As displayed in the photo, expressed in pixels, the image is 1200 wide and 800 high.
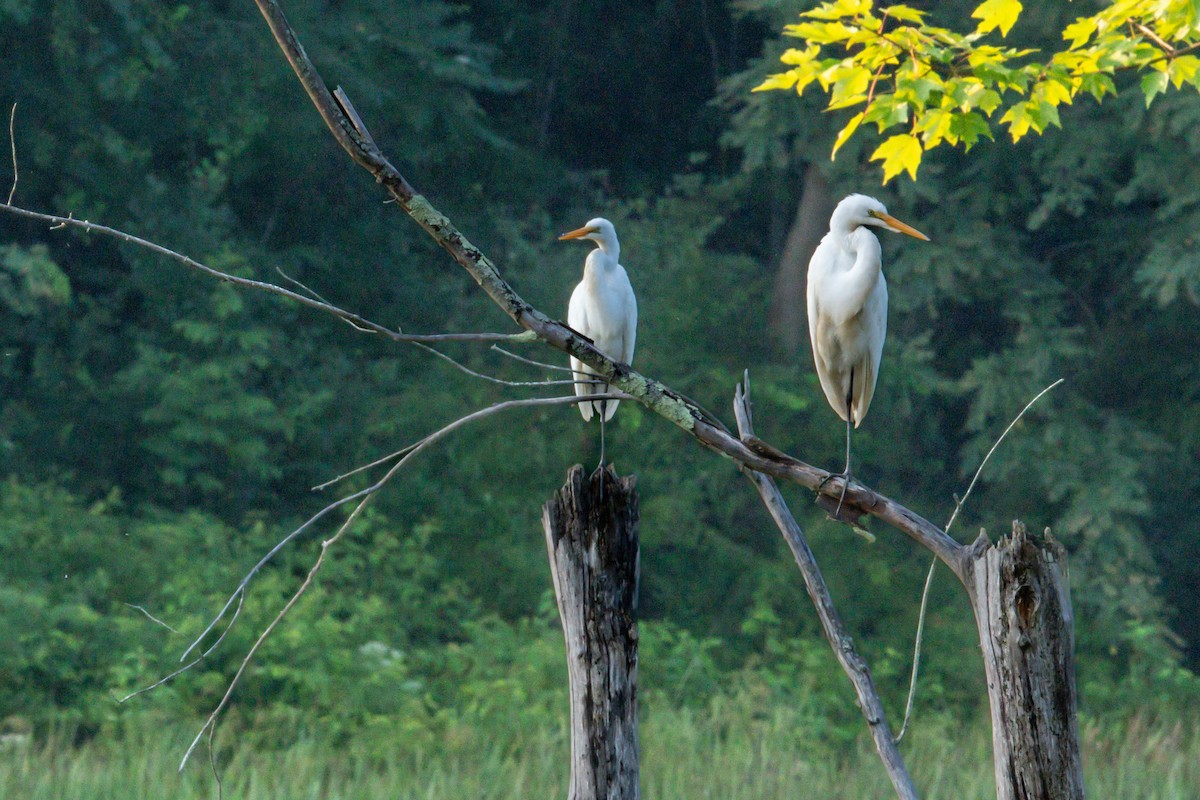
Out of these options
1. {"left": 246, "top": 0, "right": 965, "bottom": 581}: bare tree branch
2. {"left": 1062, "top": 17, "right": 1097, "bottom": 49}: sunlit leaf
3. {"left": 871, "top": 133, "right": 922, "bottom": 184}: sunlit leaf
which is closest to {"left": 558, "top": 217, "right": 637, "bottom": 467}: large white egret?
{"left": 871, "top": 133, "right": 922, "bottom": 184}: sunlit leaf

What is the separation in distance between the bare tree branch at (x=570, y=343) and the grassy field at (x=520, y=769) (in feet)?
10.5

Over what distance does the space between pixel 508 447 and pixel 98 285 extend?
10.2 ft

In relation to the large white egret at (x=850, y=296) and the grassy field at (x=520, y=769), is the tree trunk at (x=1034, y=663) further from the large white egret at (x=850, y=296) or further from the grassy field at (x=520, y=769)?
the grassy field at (x=520, y=769)

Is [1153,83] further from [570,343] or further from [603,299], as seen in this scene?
[570,343]

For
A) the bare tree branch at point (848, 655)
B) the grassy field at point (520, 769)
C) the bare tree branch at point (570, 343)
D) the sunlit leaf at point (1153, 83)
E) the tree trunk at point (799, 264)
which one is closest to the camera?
the bare tree branch at point (570, 343)

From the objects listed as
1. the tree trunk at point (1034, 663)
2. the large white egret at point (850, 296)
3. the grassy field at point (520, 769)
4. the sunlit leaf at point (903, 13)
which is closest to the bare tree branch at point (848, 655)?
the tree trunk at point (1034, 663)

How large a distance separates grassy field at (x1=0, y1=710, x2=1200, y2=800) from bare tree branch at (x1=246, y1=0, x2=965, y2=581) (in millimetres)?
3192

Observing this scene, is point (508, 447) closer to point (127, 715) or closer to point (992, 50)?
point (127, 715)

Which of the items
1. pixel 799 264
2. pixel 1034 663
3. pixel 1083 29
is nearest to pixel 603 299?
pixel 1083 29

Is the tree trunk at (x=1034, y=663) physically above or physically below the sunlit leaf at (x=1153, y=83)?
below

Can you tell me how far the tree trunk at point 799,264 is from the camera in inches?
382

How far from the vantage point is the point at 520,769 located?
5.45m

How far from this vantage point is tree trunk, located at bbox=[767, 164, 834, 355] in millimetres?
9703

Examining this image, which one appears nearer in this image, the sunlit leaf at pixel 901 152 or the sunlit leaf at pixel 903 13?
the sunlit leaf at pixel 903 13
